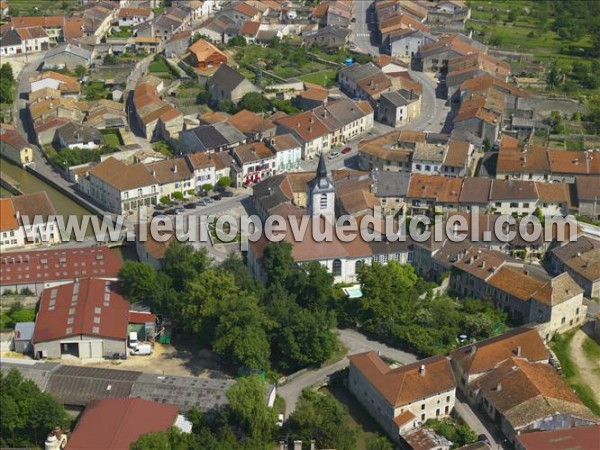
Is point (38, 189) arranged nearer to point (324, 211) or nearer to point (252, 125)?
point (252, 125)

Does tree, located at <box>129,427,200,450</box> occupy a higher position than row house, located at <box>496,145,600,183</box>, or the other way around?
tree, located at <box>129,427,200,450</box>

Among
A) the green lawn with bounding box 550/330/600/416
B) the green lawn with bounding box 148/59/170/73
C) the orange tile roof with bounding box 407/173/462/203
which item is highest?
the orange tile roof with bounding box 407/173/462/203

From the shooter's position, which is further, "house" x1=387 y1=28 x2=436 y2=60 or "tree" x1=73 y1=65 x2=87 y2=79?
"house" x1=387 y1=28 x2=436 y2=60

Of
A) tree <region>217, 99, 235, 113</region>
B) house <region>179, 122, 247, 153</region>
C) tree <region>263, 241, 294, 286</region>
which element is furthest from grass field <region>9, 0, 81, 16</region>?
tree <region>263, 241, 294, 286</region>

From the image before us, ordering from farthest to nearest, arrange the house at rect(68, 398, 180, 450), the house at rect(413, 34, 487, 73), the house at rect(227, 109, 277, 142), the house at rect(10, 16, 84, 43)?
1. the house at rect(10, 16, 84, 43)
2. the house at rect(413, 34, 487, 73)
3. the house at rect(227, 109, 277, 142)
4. the house at rect(68, 398, 180, 450)

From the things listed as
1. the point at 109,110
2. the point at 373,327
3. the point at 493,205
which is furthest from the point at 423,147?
the point at 109,110

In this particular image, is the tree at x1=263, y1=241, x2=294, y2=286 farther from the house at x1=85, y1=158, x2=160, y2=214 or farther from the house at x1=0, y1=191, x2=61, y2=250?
the house at x1=0, y1=191, x2=61, y2=250

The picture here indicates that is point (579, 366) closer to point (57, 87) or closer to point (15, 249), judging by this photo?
point (15, 249)

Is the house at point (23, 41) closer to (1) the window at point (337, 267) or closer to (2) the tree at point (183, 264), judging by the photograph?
(2) the tree at point (183, 264)
